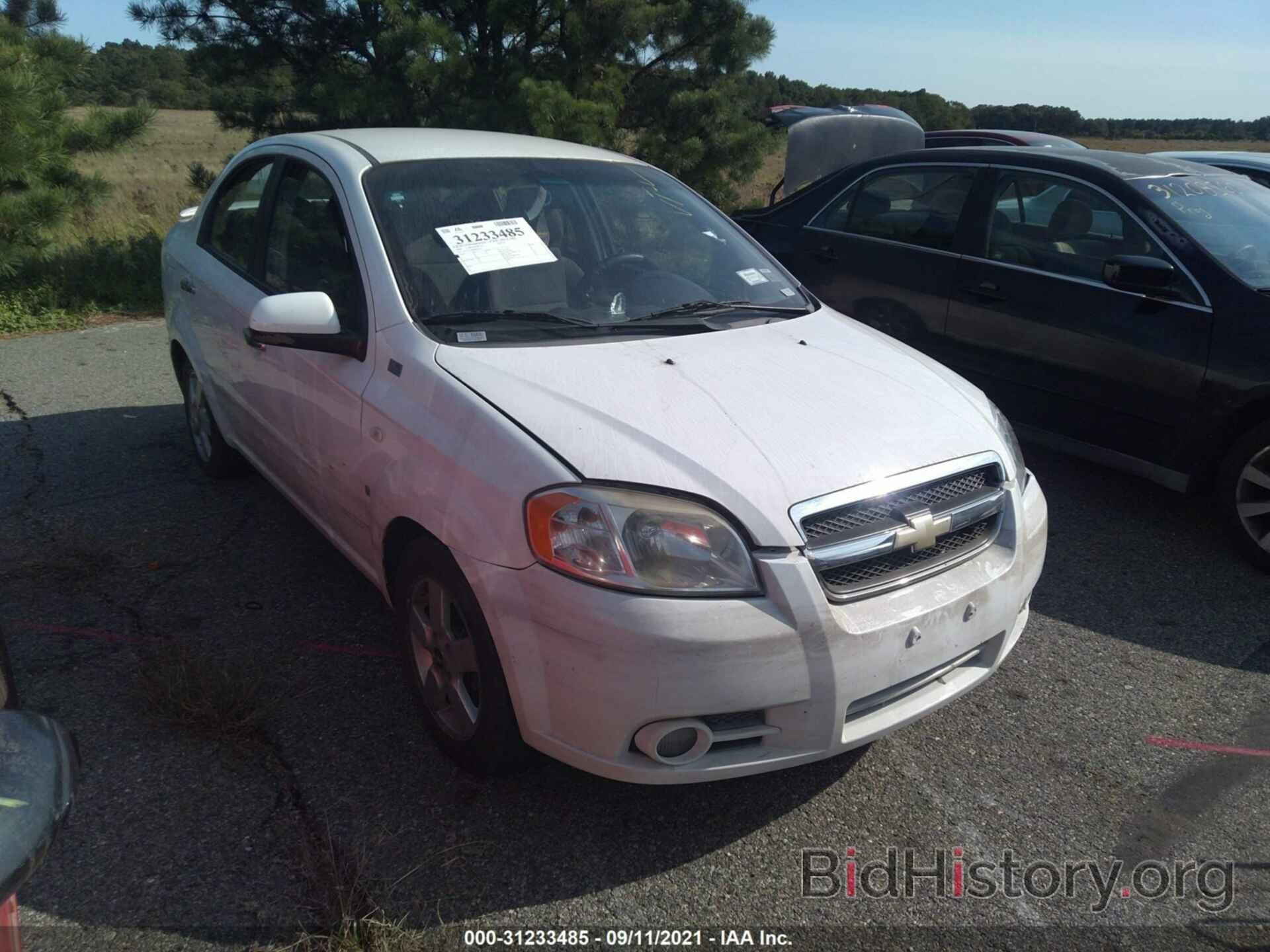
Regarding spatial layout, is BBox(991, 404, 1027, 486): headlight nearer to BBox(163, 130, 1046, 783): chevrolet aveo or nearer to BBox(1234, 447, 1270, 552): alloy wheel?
BBox(163, 130, 1046, 783): chevrolet aveo

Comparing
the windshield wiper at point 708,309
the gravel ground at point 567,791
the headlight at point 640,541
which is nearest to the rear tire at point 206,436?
the gravel ground at point 567,791

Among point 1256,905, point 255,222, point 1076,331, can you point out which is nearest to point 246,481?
point 255,222

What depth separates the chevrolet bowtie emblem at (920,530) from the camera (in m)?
2.55

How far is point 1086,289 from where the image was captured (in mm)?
4906

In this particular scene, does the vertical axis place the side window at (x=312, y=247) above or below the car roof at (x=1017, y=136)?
below

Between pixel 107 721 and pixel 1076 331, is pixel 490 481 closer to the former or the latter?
pixel 107 721

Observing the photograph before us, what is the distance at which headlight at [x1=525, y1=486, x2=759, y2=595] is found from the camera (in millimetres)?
2352

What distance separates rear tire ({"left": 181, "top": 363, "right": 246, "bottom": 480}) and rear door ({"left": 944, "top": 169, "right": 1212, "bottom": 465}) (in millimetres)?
3623

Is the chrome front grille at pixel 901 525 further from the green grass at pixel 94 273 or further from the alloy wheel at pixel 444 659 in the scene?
the green grass at pixel 94 273

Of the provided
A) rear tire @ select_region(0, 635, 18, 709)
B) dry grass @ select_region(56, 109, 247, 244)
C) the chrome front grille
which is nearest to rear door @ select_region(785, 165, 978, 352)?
the chrome front grille

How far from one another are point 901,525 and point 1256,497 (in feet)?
8.65

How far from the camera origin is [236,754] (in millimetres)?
2936

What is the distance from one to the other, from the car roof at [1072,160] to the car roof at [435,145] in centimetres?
226

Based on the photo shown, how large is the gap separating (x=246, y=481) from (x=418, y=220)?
223 cm
